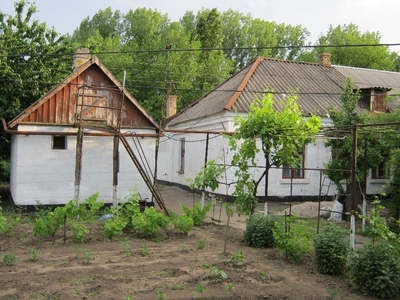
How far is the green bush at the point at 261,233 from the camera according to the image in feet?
30.2

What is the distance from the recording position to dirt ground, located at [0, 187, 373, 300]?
6070mm

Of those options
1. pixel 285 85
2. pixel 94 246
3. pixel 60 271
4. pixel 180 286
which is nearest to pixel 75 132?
pixel 94 246

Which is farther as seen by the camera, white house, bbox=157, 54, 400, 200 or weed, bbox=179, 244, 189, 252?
white house, bbox=157, 54, 400, 200

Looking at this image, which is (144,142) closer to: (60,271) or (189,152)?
(189,152)

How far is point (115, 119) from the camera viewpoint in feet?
47.9

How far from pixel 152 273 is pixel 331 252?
2.99 metres

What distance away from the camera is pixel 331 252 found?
724 centimetres

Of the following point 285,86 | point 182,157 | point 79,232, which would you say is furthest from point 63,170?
point 285,86

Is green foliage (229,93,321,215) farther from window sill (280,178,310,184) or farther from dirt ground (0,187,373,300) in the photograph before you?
window sill (280,178,310,184)

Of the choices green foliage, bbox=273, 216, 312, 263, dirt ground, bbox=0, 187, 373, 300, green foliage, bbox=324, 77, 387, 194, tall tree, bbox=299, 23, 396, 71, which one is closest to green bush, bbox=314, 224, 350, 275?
dirt ground, bbox=0, 187, 373, 300

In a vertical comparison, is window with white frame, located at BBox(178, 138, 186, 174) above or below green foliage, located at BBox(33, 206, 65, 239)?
above

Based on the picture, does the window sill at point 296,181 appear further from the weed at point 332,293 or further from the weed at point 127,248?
the weed at point 332,293

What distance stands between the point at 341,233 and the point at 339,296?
4.73 ft

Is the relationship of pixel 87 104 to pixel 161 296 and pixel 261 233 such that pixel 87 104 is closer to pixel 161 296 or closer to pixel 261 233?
pixel 261 233
